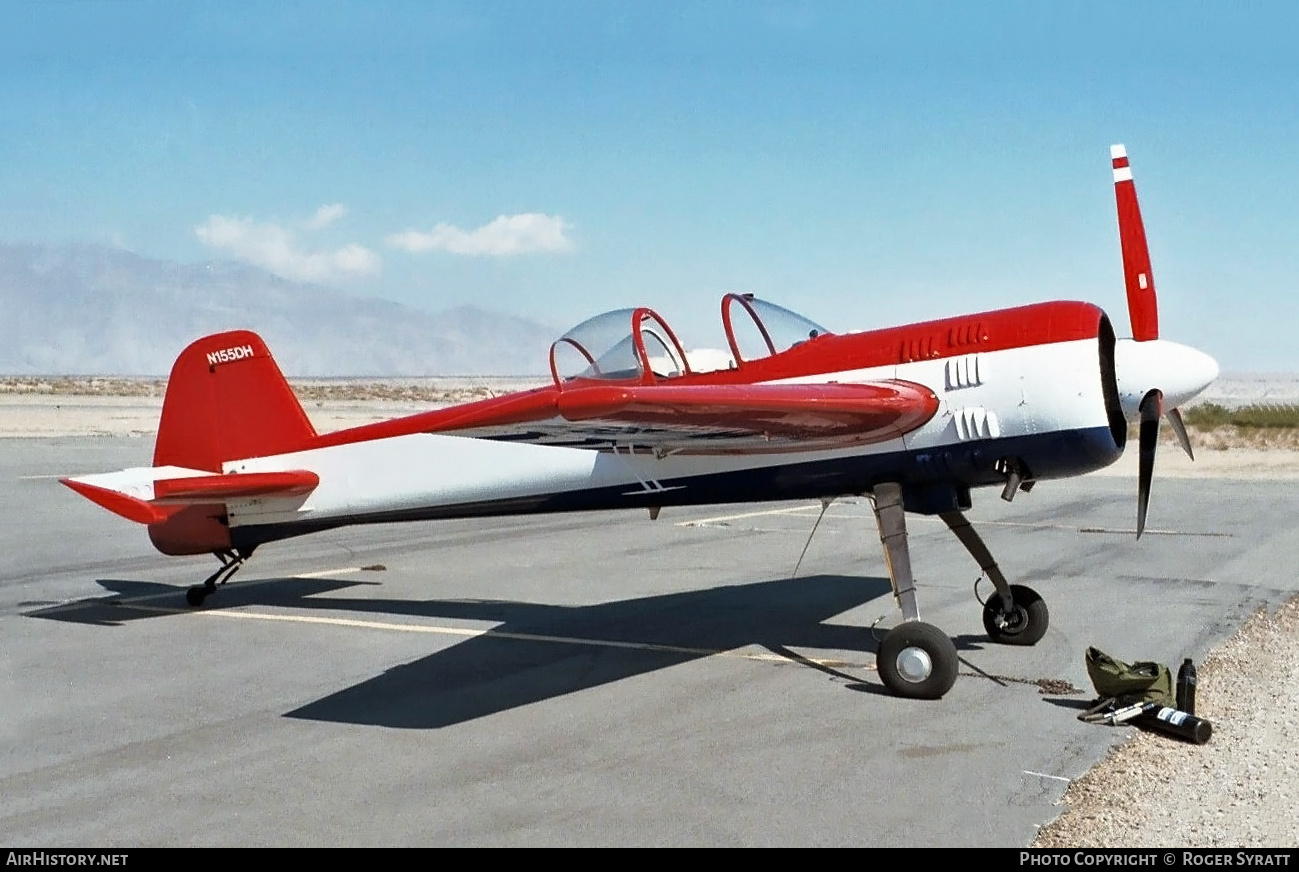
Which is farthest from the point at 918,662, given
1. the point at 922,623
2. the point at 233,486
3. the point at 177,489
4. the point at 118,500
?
the point at 118,500

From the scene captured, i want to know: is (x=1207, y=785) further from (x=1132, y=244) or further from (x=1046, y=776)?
(x=1132, y=244)

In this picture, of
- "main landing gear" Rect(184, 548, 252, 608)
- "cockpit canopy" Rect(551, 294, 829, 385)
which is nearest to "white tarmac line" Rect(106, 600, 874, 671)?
"main landing gear" Rect(184, 548, 252, 608)

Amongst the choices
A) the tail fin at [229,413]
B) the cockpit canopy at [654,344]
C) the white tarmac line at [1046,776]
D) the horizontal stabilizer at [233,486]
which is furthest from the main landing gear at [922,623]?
the tail fin at [229,413]

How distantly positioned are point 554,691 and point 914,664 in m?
2.26

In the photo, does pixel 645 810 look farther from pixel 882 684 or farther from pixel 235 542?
pixel 235 542

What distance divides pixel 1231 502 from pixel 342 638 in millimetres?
18735

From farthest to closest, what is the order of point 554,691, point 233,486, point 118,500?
point 233,486, point 118,500, point 554,691

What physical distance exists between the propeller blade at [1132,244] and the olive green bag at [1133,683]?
7.66 feet

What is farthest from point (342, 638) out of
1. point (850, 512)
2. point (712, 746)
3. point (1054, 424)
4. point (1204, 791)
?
point (850, 512)

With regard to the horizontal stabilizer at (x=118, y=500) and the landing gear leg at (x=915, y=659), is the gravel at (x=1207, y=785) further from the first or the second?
the horizontal stabilizer at (x=118, y=500)

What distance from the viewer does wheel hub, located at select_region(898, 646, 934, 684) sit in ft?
24.2

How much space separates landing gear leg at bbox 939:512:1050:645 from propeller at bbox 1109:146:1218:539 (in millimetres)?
1456

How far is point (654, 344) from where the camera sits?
859 cm

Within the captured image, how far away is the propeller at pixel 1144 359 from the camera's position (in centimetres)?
751
